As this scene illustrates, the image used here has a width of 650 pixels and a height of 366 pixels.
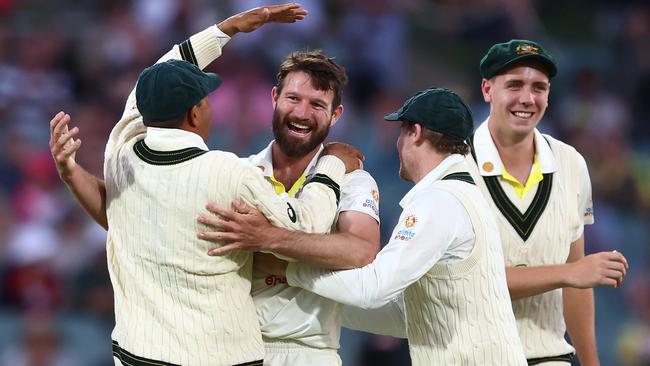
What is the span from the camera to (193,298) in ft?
13.8

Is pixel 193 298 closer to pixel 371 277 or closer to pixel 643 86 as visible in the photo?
pixel 371 277

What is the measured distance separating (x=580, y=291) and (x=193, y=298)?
198 cm

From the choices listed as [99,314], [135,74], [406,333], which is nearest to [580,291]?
[406,333]

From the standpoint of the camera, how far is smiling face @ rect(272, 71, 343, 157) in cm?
481

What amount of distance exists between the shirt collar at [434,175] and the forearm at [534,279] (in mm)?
566

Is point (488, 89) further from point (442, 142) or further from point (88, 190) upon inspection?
point (88, 190)

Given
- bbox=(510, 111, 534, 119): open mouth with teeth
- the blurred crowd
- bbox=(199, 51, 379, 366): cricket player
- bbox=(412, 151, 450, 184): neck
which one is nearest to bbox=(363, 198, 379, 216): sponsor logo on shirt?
bbox=(199, 51, 379, 366): cricket player

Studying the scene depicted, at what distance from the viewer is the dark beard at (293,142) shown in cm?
484

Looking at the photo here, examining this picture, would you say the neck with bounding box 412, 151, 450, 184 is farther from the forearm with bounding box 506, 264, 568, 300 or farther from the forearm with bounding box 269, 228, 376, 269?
the forearm with bounding box 506, 264, 568, 300

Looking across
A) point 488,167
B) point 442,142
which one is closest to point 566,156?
point 488,167

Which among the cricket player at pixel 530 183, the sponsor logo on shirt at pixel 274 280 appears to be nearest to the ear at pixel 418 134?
the cricket player at pixel 530 183

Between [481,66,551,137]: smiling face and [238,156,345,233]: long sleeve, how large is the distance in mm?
839

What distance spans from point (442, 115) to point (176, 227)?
3.72 feet

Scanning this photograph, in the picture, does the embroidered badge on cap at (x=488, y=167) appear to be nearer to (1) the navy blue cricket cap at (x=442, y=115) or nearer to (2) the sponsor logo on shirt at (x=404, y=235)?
(1) the navy blue cricket cap at (x=442, y=115)
